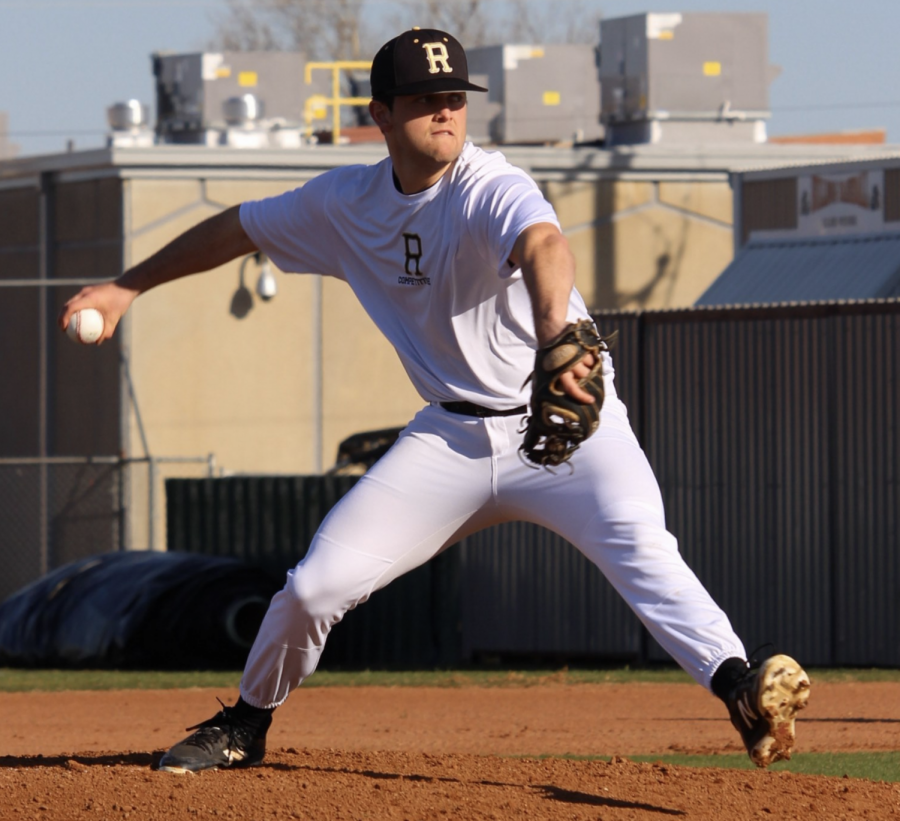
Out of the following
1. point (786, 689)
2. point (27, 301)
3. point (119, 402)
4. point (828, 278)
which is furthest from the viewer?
point (27, 301)

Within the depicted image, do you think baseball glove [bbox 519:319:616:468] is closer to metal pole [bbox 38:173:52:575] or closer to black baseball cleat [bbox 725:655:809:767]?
black baseball cleat [bbox 725:655:809:767]

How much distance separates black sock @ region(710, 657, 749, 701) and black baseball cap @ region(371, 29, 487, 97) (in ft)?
6.11

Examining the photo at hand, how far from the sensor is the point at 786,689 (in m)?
4.75

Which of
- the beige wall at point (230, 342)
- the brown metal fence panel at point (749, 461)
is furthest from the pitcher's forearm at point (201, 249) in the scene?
the beige wall at point (230, 342)

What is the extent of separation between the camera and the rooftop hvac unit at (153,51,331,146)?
71.4 ft

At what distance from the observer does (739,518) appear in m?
12.8

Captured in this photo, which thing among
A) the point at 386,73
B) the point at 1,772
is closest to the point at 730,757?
the point at 1,772

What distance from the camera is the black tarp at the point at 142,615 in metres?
13.2

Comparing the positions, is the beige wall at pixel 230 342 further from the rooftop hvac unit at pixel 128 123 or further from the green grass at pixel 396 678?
the green grass at pixel 396 678

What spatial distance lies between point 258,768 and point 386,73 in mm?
2390

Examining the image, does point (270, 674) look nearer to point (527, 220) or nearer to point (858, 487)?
point (527, 220)

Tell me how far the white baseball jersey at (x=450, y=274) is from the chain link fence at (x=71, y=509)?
1163 cm

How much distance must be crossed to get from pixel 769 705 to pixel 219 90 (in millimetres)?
18900

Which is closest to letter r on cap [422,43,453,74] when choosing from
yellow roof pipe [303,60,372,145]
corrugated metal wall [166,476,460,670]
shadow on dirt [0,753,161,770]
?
shadow on dirt [0,753,161,770]
